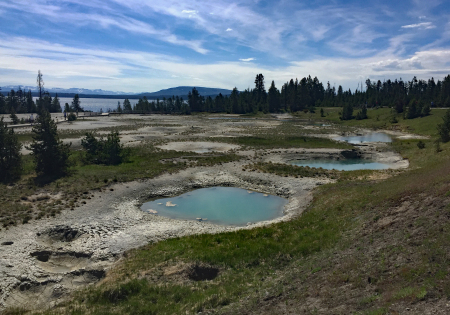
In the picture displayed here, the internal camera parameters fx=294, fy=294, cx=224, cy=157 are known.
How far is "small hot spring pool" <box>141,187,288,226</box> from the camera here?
25314mm

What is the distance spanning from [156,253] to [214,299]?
619 cm

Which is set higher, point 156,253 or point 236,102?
point 236,102

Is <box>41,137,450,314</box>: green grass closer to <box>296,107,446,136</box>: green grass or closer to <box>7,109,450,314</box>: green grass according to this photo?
<box>7,109,450,314</box>: green grass

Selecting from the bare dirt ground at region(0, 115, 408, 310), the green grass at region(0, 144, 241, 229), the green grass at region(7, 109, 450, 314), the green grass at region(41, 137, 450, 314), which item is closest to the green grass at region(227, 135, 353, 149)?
the green grass at region(0, 144, 241, 229)

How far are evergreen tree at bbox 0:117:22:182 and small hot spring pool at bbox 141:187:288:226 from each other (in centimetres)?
1706

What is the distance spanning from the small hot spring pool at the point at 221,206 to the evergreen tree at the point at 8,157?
56.0 feet

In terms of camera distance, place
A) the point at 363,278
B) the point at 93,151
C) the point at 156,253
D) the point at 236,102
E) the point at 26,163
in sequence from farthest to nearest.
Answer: the point at 236,102 → the point at 93,151 → the point at 26,163 → the point at 156,253 → the point at 363,278

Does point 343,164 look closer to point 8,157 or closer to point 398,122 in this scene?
point 8,157

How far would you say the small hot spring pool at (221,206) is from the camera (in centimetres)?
2531

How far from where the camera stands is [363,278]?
11.5 m

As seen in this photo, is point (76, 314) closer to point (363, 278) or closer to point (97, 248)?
point (97, 248)

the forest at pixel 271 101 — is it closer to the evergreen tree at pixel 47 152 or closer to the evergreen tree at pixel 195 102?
the evergreen tree at pixel 195 102

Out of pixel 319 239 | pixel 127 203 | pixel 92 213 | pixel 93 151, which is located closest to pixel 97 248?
pixel 92 213

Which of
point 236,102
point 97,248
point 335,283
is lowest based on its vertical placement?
point 97,248
